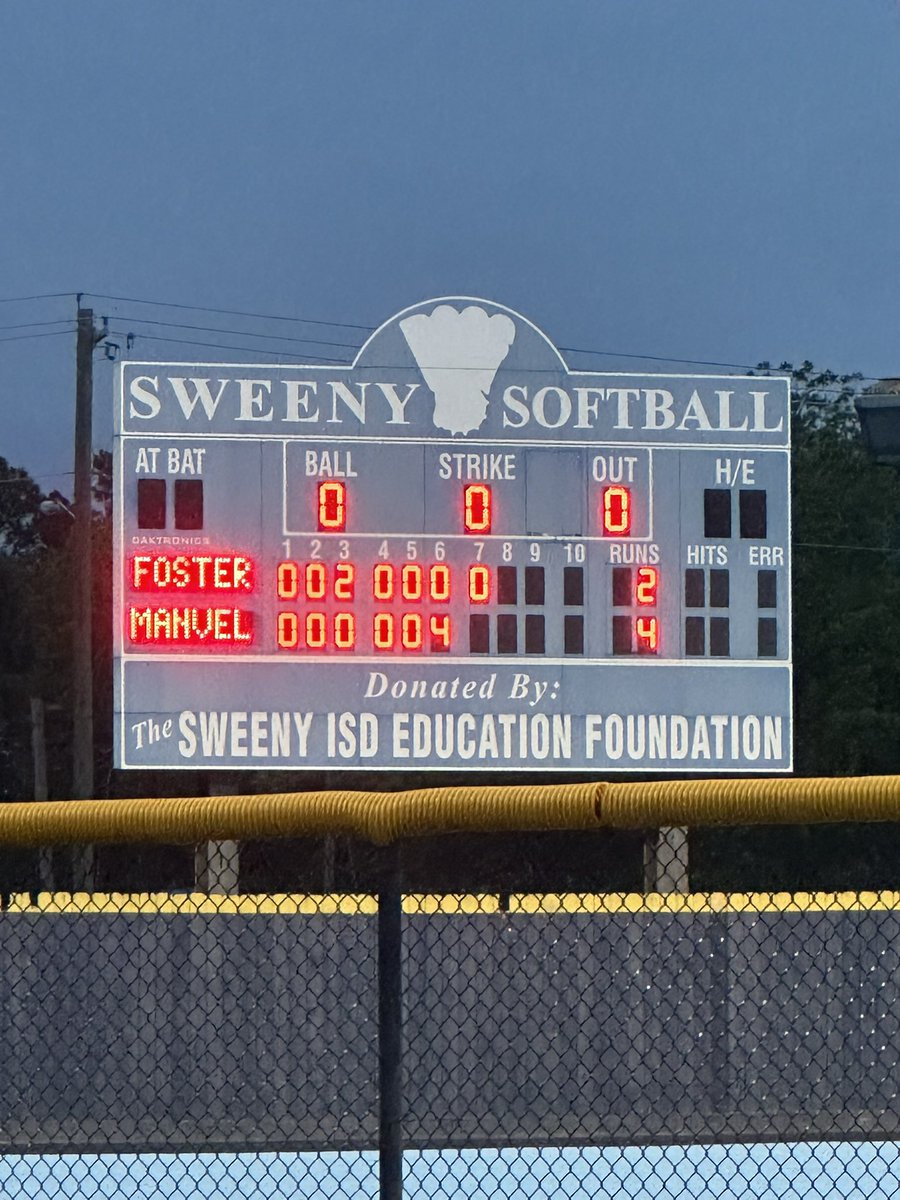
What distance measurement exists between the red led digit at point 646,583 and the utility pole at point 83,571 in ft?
33.4

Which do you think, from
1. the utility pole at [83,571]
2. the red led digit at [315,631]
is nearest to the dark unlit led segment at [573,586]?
the red led digit at [315,631]

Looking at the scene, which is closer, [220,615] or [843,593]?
[220,615]

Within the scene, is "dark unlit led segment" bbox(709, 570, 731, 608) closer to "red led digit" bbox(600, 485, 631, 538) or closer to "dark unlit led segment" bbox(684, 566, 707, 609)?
"dark unlit led segment" bbox(684, 566, 707, 609)

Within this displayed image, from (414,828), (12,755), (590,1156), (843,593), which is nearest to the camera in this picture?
(414,828)

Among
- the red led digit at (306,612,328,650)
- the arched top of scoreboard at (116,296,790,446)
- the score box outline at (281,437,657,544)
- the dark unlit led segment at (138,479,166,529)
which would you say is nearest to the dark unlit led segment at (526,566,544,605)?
the score box outline at (281,437,657,544)

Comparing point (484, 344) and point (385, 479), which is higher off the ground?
A: point (484, 344)

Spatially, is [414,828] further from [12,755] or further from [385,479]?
[12,755]

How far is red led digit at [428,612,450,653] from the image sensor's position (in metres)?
15.5

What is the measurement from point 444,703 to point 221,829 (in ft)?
38.8

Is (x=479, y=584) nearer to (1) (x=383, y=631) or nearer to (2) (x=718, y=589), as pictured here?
(1) (x=383, y=631)

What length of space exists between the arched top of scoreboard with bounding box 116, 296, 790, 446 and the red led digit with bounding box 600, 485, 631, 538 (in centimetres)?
43

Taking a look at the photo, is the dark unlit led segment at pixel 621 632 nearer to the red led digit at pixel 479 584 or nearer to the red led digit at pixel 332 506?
the red led digit at pixel 479 584

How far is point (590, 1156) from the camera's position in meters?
8.02

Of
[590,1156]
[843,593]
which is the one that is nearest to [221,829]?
[590,1156]
